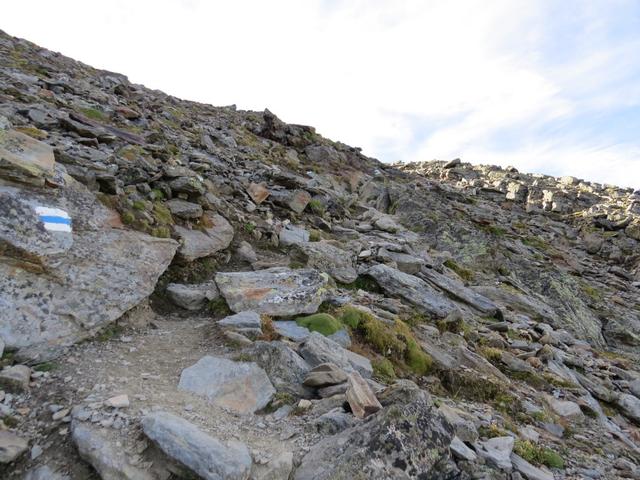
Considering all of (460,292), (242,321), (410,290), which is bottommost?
(242,321)

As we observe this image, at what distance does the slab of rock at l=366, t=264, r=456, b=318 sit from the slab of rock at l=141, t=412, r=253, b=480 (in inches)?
319

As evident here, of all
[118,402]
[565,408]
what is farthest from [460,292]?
[118,402]

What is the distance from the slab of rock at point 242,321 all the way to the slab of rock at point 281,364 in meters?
0.69

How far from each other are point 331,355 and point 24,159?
262 inches

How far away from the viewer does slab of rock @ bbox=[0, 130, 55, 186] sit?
22.1 ft

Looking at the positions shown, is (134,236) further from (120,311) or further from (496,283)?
(496,283)

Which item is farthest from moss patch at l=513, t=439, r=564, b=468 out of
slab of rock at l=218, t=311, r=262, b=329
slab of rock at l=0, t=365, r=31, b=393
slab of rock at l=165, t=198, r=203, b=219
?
slab of rock at l=165, t=198, r=203, b=219

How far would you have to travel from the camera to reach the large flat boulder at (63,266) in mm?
5547

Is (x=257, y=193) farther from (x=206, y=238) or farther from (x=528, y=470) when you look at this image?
(x=528, y=470)

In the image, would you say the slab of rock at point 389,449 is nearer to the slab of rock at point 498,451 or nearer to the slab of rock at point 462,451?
the slab of rock at point 462,451

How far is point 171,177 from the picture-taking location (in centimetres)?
1095

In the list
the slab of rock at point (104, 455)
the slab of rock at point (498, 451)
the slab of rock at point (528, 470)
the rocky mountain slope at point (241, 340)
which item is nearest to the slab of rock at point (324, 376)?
the rocky mountain slope at point (241, 340)

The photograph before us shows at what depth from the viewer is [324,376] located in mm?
6004

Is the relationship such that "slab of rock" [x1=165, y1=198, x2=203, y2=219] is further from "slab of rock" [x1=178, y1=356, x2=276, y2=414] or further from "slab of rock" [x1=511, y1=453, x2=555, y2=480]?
"slab of rock" [x1=511, y1=453, x2=555, y2=480]
